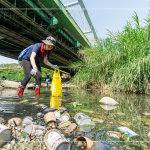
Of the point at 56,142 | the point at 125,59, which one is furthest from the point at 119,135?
the point at 125,59

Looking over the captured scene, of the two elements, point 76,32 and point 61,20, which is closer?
point 61,20

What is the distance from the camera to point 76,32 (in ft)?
53.1

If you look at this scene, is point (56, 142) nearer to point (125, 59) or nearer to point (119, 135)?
point (119, 135)

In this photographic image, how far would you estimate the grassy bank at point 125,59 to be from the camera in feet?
13.3

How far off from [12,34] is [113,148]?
1536cm

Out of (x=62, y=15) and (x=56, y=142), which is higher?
(x=62, y=15)

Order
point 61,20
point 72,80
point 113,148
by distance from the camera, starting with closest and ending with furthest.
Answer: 1. point 113,148
2. point 72,80
3. point 61,20

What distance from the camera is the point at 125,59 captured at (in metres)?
4.97

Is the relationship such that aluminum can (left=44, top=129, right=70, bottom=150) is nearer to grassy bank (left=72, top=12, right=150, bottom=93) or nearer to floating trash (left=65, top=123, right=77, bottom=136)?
floating trash (left=65, top=123, right=77, bottom=136)

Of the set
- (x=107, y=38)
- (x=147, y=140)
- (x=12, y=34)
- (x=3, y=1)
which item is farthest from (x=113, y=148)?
(x=12, y=34)

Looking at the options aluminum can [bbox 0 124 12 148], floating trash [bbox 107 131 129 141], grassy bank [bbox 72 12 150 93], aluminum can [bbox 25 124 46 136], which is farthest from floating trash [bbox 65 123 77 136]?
grassy bank [bbox 72 12 150 93]

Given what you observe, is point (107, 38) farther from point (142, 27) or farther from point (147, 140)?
point (147, 140)

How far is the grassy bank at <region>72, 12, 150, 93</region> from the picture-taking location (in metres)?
4.05

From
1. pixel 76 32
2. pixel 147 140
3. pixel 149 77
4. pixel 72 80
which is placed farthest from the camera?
pixel 76 32
